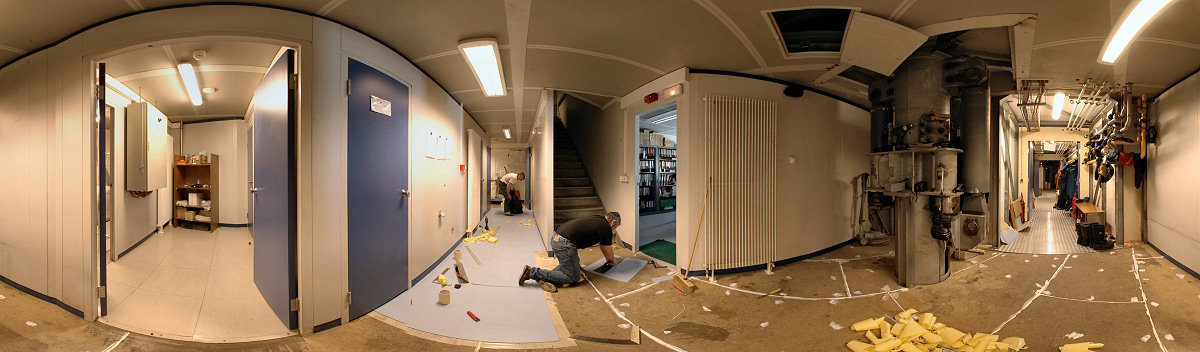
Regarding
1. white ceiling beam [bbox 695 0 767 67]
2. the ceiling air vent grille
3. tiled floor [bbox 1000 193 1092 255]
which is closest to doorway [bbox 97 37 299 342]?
white ceiling beam [bbox 695 0 767 67]

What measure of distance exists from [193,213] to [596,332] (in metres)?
7.99

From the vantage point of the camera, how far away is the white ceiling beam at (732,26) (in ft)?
8.19

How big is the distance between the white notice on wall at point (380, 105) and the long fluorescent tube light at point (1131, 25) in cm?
475

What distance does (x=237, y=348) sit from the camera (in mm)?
2238

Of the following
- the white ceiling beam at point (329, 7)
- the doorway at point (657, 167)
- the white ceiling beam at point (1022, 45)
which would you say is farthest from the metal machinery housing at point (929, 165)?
the doorway at point (657, 167)

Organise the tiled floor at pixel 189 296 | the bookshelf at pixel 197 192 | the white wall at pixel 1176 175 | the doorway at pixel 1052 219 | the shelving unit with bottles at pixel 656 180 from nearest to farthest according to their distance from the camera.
Answer: the tiled floor at pixel 189 296, the white wall at pixel 1176 175, the doorway at pixel 1052 219, the bookshelf at pixel 197 192, the shelving unit with bottles at pixel 656 180

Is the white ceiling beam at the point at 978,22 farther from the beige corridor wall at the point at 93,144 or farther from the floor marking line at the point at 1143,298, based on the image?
the beige corridor wall at the point at 93,144

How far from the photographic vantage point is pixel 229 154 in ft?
21.6

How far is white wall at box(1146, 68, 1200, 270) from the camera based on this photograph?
3.93 metres

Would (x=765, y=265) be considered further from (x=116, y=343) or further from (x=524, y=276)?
(x=116, y=343)

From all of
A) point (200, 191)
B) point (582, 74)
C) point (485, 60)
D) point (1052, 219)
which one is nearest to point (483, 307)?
point (485, 60)

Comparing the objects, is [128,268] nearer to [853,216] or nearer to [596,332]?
[596,332]

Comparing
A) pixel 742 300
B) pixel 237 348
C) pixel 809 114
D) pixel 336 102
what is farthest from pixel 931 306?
pixel 237 348

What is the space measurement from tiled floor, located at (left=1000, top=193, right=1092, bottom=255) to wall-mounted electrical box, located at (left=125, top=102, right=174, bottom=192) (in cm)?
1092
